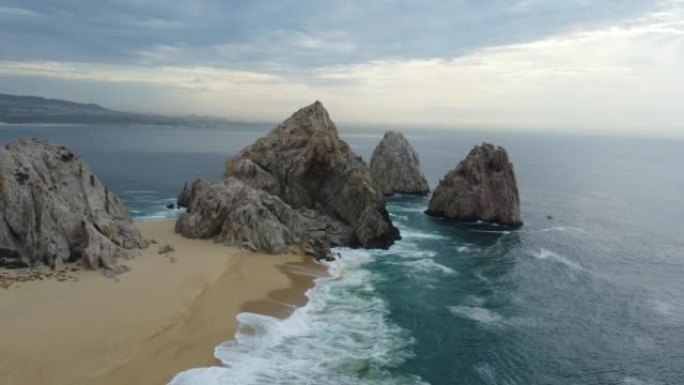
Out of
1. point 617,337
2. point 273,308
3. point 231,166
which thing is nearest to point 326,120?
point 231,166

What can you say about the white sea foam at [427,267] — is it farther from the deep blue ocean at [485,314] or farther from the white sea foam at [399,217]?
the white sea foam at [399,217]

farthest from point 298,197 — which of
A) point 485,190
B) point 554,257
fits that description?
point 554,257

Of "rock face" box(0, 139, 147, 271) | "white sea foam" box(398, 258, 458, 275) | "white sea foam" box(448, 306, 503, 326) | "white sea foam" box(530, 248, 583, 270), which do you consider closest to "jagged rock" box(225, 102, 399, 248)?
"white sea foam" box(398, 258, 458, 275)

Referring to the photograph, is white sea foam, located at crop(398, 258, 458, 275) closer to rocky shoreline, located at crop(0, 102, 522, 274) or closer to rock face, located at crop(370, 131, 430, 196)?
rocky shoreline, located at crop(0, 102, 522, 274)

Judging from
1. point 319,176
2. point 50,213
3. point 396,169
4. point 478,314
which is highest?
point 319,176

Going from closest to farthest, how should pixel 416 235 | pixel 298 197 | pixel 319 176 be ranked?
1. pixel 298 197
2. pixel 319 176
3. pixel 416 235

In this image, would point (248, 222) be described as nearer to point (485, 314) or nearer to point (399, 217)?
point (485, 314)

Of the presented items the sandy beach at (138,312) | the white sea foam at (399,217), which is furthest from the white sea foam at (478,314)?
the white sea foam at (399,217)

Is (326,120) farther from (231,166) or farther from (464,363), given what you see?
(464,363)
